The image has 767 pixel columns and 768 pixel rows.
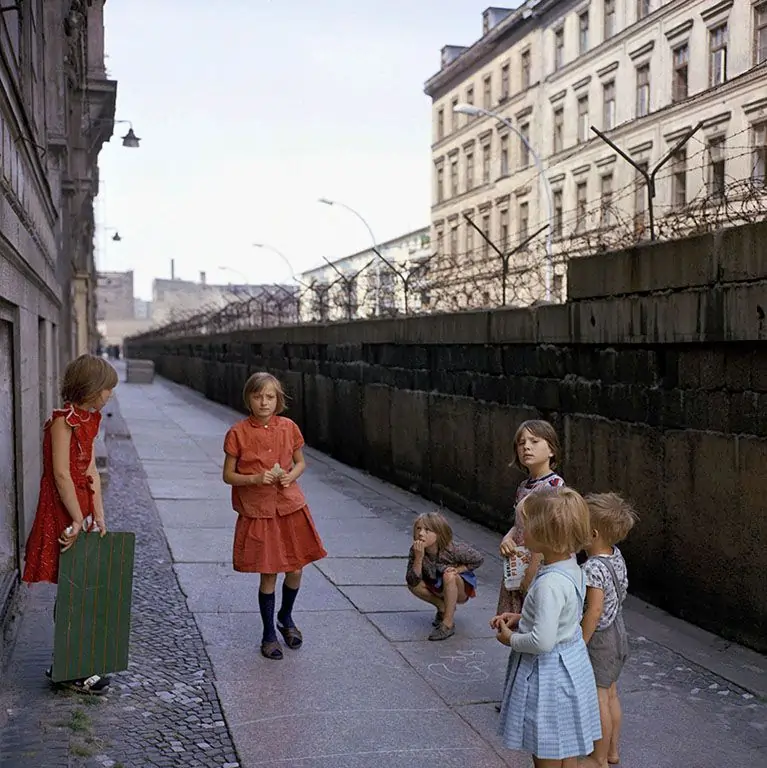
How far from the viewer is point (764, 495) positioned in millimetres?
5652

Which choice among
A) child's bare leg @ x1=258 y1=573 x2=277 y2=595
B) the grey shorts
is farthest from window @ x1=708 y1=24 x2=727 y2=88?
the grey shorts

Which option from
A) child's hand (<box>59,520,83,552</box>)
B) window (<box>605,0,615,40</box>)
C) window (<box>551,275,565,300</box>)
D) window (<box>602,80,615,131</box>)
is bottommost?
child's hand (<box>59,520,83,552</box>)

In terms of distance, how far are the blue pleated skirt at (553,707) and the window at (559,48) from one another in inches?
1623

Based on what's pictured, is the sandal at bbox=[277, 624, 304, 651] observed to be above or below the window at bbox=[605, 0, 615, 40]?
below

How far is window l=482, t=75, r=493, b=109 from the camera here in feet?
166

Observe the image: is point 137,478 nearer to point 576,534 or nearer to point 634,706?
point 634,706

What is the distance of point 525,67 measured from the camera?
153 feet

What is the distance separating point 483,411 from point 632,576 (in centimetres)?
311

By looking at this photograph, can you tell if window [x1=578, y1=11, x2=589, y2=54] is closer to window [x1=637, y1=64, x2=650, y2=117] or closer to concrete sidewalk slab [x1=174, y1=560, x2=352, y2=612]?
window [x1=637, y1=64, x2=650, y2=117]


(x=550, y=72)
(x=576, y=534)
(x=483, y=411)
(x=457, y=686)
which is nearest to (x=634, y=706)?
(x=457, y=686)

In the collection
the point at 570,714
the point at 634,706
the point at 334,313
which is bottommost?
the point at 634,706

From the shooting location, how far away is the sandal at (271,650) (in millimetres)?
5629

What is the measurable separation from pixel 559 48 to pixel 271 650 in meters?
40.5

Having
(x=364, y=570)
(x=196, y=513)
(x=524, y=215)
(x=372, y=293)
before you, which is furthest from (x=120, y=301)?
(x=364, y=570)
